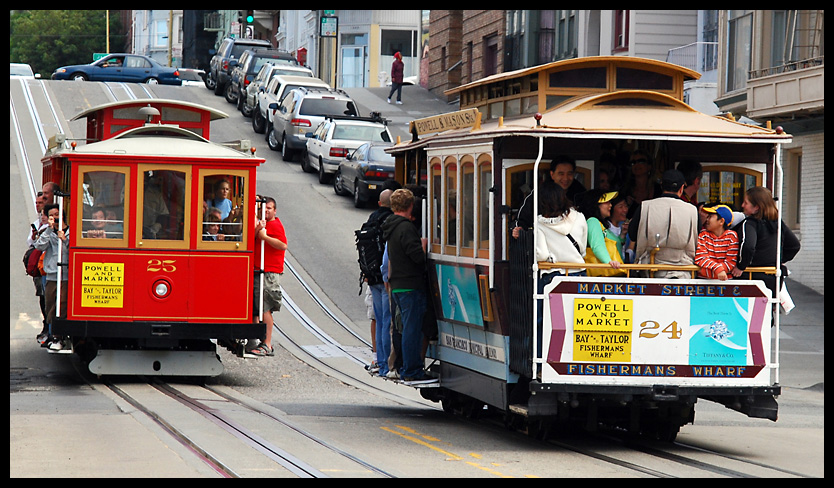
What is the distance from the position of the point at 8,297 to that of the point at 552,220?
13.0 metres

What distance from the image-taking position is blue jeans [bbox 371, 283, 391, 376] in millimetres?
12820

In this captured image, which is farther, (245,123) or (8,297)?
(245,123)

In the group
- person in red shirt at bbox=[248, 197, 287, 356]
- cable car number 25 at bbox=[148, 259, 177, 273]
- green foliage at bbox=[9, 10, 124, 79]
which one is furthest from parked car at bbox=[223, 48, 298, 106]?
green foliage at bbox=[9, 10, 124, 79]

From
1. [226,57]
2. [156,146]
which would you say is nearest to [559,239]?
[156,146]

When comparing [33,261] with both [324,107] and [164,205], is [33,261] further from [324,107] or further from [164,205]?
[324,107]

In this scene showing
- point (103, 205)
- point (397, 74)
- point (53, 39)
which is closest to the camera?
point (103, 205)

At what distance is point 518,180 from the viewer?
417 inches

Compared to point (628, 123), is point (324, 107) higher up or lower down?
higher up

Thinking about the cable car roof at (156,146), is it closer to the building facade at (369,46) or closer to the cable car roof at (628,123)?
the cable car roof at (628,123)

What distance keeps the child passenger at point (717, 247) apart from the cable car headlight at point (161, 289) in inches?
261

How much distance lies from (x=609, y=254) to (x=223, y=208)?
586cm

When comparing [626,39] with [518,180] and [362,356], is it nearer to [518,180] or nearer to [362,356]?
[362,356]

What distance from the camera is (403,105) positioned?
51.7 meters
